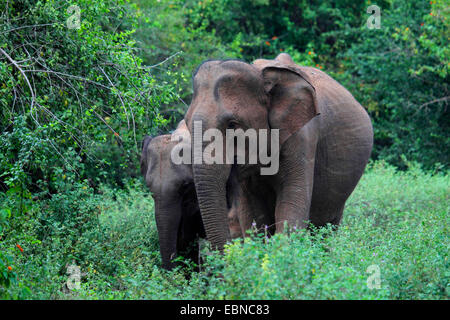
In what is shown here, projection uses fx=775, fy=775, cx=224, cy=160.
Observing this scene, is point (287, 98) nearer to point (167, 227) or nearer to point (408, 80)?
point (167, 227)

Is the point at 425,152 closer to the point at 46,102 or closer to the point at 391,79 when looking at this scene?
the point at 391,79

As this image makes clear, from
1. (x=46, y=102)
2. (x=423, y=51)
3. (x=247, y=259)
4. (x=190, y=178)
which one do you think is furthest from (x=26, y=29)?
(x=423, y=51)

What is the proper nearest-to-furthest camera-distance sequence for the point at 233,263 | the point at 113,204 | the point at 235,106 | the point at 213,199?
1. the point at 233,263
2. the point at 213,199
3. the point at 235,106
4. the point at 113,204

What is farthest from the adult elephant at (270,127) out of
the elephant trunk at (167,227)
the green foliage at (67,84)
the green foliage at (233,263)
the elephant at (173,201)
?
the green foliage at (67,84)

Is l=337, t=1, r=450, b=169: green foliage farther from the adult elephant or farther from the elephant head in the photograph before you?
the elephant head

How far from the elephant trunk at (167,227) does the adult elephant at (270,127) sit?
1037 mm

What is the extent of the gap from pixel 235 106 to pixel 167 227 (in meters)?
2.03

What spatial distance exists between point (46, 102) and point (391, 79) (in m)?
11.9

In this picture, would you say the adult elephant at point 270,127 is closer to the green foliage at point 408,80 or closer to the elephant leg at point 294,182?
the elephant leg at point 294,182

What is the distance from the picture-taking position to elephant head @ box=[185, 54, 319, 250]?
6.89 metres

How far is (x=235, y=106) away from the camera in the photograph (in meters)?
7.08

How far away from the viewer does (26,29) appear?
888cm

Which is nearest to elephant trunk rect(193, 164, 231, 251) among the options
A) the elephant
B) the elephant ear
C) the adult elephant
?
the adult elephant

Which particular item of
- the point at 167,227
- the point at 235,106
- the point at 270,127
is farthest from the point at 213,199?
the point at 167,227
